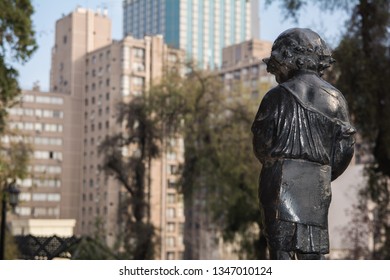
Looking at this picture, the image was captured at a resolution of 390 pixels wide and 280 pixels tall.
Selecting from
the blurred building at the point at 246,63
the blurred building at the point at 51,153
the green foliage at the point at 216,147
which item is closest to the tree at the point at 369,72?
the green foliage at the point at 216,147

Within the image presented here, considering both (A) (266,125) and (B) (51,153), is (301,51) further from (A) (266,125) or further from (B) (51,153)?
(B) (51,153)

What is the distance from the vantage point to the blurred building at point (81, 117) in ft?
248

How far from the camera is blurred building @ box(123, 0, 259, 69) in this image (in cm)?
11244

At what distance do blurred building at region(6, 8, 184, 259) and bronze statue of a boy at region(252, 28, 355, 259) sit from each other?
68.2 m


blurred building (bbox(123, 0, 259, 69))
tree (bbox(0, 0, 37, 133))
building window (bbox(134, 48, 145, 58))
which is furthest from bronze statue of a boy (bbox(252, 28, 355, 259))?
blurred building (bbox(123, 0, 259, 69))

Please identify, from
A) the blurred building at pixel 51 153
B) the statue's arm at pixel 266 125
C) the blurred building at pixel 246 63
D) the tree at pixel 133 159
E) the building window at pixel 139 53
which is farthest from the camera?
the blurred building at pixel 51 153

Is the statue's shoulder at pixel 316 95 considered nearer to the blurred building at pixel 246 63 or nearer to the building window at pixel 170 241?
the blurred building at pixel 246 63

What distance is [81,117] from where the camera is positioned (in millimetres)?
85188

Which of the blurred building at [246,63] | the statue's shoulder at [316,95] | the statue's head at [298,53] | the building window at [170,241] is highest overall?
the blurred building at [246,63]

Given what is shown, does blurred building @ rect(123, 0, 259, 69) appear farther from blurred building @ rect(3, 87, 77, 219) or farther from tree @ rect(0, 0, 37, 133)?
tree @ rect(0, 0, 37, 133)

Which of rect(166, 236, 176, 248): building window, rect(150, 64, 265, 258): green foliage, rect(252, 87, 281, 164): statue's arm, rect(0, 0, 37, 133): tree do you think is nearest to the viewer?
rect(252, 87, 281, 164): statue's arm

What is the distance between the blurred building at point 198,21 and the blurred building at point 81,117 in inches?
1058

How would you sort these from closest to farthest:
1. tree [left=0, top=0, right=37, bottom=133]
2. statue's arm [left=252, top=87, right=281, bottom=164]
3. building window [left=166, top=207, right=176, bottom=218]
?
statue's arm [left=252, top=87, right=281, bottom=164] < tree [left=0, top=0, right=37, bottom=133] < building window [left=166, top=207, right=176, bottom=218]
